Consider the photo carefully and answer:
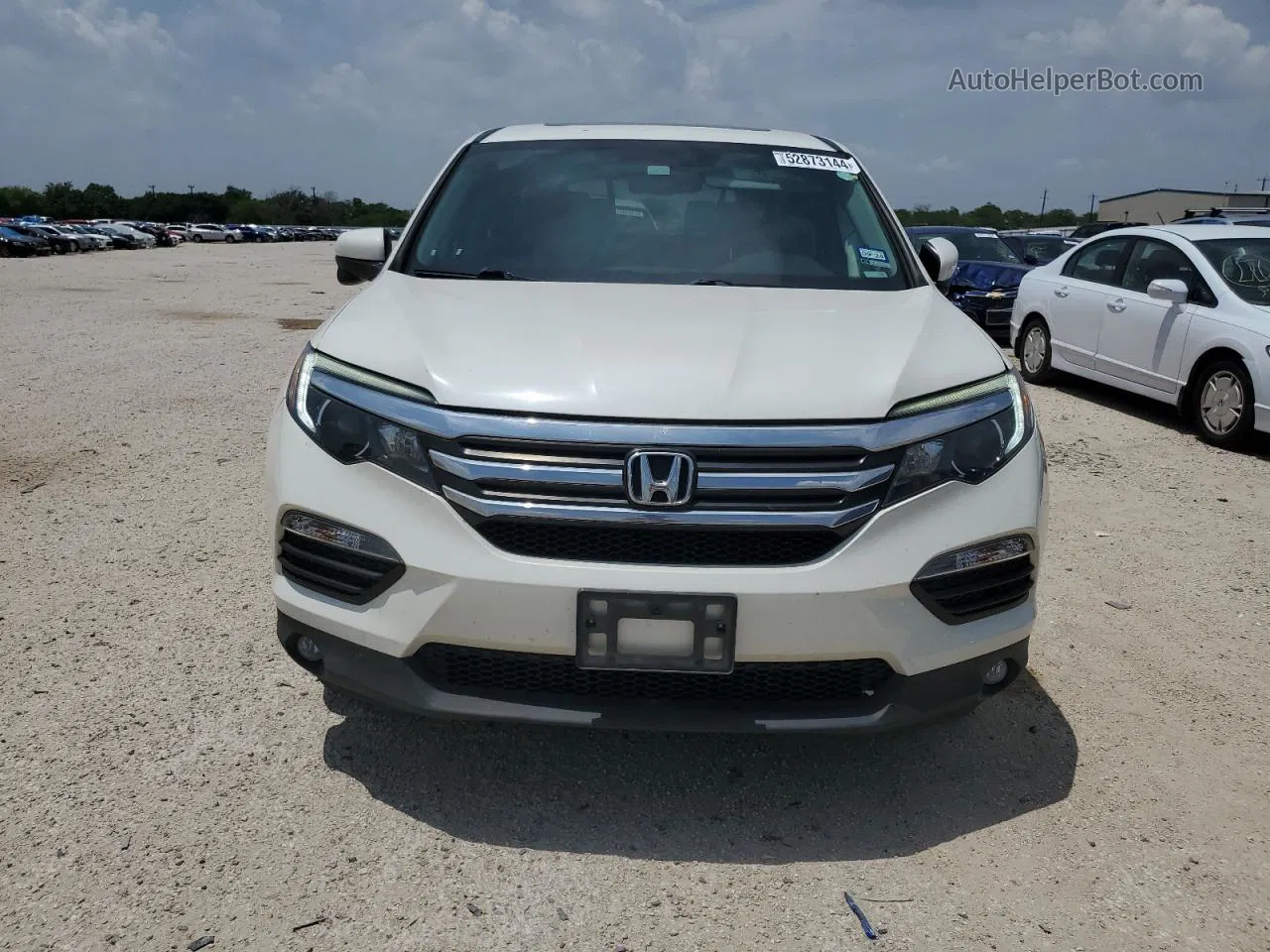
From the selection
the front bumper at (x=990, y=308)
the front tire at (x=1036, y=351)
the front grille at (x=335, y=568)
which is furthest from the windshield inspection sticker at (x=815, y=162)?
the front bumper at (x=990, y=308)

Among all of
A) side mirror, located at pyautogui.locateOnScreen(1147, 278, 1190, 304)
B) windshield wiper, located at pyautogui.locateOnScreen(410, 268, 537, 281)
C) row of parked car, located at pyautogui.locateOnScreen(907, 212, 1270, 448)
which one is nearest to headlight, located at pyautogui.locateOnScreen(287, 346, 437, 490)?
windshield wiper, located at pyautogui.locateOnScreen(410, 268, 537, 281)

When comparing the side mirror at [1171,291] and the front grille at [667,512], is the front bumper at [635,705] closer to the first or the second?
the front grille at [667,512]

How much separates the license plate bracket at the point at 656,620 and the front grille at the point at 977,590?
0.46 m

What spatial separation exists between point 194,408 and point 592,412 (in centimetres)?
619

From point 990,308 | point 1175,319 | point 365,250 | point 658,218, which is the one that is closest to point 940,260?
point 658,218

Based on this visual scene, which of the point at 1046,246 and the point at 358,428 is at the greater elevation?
the point at 1046,246

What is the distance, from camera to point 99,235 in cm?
5247

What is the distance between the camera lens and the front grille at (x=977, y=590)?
8.04 ft

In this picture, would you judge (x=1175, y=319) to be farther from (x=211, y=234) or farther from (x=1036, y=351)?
(x=211, y=234)

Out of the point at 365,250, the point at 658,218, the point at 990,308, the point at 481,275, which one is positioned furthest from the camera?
the point at 990,308

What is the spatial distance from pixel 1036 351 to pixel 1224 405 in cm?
258

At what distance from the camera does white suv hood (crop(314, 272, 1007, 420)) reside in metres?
2.42

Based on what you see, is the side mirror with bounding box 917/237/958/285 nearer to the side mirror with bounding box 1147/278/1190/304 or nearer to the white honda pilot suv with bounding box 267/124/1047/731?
the white honda pilot suv with bounding box 267/124/1047/731

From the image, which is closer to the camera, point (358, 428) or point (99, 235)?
point (358, 428)
